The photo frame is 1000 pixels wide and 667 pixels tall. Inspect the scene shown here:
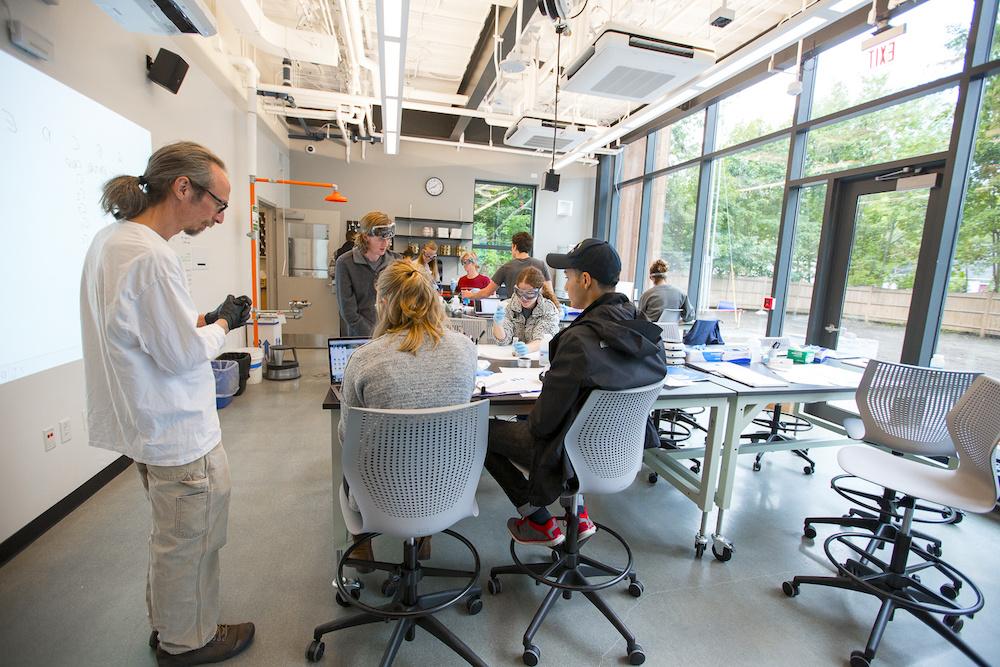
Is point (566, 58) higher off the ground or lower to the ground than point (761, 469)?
higher

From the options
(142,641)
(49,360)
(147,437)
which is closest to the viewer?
(147,437)

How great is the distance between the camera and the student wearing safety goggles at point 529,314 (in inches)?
116

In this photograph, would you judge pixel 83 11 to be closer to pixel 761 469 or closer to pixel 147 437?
pixel 147 437

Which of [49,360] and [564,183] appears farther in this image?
[564,183]

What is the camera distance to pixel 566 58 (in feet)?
16.4

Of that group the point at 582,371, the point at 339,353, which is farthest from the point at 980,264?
Answer: the point at 339,353

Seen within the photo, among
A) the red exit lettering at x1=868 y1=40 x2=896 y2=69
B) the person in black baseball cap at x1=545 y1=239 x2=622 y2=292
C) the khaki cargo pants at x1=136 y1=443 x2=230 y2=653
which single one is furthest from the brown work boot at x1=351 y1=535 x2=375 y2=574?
the red exit lettering at x1=868 y1=40 x2=896 y2=69

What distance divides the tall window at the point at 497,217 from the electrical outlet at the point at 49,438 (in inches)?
254

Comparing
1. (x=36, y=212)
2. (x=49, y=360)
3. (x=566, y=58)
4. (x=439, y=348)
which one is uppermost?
(x=566, y=58)

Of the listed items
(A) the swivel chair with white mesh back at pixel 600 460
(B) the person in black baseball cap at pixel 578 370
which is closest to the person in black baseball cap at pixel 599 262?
(B) the person in black baseball cap at pixel 578 370

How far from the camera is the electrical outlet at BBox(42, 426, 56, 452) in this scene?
7.26 ft

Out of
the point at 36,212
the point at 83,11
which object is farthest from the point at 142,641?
the point at 83,11

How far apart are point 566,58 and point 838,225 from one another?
308cm

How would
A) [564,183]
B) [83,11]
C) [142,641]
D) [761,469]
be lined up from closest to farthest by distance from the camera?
[142,641], [83,11], [761,469], [564,183]
